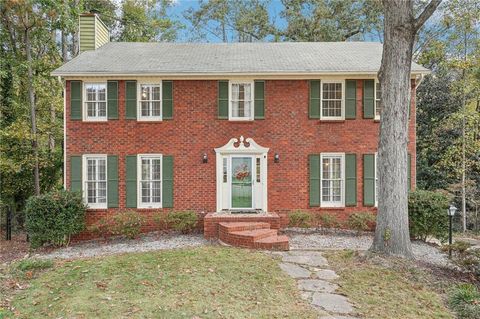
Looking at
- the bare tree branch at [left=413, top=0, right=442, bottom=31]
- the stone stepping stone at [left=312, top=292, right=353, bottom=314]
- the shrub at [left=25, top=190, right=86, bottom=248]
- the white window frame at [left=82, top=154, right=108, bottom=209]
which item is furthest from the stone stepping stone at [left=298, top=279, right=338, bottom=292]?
the white window frame at [left=82, top=154, right=108, bottom=209]

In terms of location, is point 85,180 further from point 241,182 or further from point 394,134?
point 394,134

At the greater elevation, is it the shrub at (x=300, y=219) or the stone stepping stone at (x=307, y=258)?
the shrub at (x=300, y=219)

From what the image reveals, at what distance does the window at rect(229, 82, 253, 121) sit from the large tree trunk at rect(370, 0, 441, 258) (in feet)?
14.5

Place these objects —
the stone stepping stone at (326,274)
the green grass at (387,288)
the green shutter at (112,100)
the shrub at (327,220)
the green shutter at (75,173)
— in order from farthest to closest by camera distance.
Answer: the green shutter at (112,100) → the green shutter at (75,173) → the shrub at (327,220) → the stone stepping stone at (326,274) → the green grass at (387,288)

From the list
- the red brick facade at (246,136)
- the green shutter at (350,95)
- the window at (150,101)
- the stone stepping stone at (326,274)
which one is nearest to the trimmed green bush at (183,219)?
the red brick facade at (246,136)

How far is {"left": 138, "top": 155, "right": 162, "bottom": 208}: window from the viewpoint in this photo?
1070cm

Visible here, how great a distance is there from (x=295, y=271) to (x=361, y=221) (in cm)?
439

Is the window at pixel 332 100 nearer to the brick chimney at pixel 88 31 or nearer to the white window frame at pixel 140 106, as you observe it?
the white window frame at pixel 140 106

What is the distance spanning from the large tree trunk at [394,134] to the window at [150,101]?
658cm

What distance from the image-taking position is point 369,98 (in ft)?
34.9

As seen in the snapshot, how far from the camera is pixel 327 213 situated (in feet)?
34.8

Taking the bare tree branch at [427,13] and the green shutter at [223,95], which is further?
the green shutter at [223,95]

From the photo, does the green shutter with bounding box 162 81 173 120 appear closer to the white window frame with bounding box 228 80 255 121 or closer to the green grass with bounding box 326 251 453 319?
the white window frame with bounding box 228 80 255 121

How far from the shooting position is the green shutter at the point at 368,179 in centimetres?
1070
